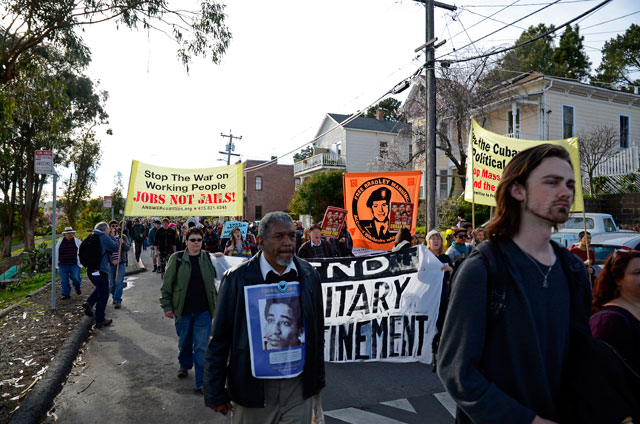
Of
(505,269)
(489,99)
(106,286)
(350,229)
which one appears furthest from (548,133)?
(505,269)

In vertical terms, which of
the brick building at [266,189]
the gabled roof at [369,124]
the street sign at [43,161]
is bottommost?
the street sign at [43,161]

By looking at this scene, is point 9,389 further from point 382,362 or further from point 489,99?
point 489,99

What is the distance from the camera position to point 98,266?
8.27m

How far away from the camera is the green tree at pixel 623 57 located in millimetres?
31484

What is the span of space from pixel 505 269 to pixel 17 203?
31366 mm

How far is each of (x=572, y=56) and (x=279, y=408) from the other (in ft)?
141

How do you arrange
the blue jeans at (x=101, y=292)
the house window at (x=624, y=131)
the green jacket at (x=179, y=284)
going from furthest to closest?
the house window at (x=624, y=131) → the blue jeans at (x=101, y=292) → the green jacket at (x=179, y=284)

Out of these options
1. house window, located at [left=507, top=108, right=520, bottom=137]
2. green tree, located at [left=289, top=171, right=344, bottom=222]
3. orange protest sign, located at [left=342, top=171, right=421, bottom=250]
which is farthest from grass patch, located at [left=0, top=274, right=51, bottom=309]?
house window, located at [left=507, top=108, right=520, bottom=137]

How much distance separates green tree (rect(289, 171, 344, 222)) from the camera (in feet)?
106

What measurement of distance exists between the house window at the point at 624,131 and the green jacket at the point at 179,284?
2738 cm

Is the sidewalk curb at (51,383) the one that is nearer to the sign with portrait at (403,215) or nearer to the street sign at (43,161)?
the street sign at (43,161)

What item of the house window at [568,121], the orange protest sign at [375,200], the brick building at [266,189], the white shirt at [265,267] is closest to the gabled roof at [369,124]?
the brick building at [266,189]

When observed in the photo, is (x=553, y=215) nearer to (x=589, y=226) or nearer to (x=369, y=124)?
(x=589, y=226)

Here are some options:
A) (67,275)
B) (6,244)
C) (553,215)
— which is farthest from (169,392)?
(6,244)
